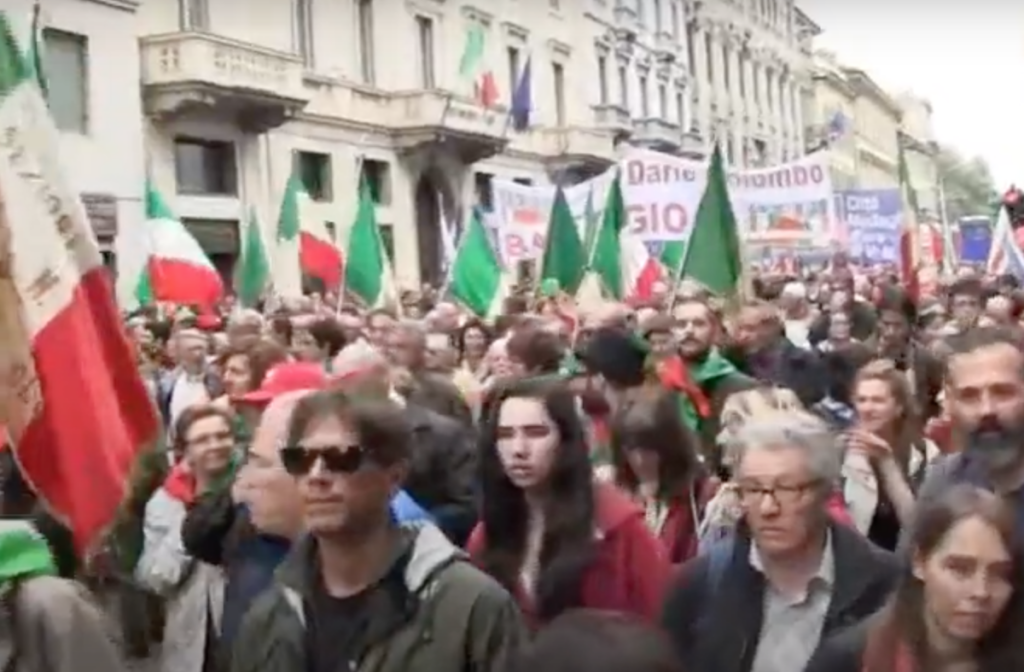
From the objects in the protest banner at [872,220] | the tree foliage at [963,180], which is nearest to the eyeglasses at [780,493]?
the protest banner at [872,220]

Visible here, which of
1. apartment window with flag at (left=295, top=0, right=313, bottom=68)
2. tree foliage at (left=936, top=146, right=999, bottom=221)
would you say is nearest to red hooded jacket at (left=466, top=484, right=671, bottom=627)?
apartment window with flag at (left=295, top=0, right=313, bottom=68)

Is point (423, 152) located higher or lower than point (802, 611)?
higher

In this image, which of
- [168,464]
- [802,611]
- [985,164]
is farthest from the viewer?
[985,164]

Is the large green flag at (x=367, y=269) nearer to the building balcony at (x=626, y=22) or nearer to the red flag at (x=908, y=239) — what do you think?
the red flag at (x=908, y=239)

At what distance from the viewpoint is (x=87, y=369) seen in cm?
399

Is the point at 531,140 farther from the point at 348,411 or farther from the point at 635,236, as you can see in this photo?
the point at 348,411

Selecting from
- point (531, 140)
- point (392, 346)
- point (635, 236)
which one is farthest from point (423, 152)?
point (392, 346)

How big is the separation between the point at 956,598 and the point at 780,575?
0.65 m

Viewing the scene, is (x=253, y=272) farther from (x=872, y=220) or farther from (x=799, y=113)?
(x=799, y=113)

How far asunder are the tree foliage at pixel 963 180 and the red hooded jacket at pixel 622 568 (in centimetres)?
10616

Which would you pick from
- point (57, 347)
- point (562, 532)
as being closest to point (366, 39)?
point (57, 347)

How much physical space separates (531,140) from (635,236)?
70.1 feet

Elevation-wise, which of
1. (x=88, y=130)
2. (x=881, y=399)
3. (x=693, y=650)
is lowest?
(x=693, y=650)

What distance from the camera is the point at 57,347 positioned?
13.0 feet
